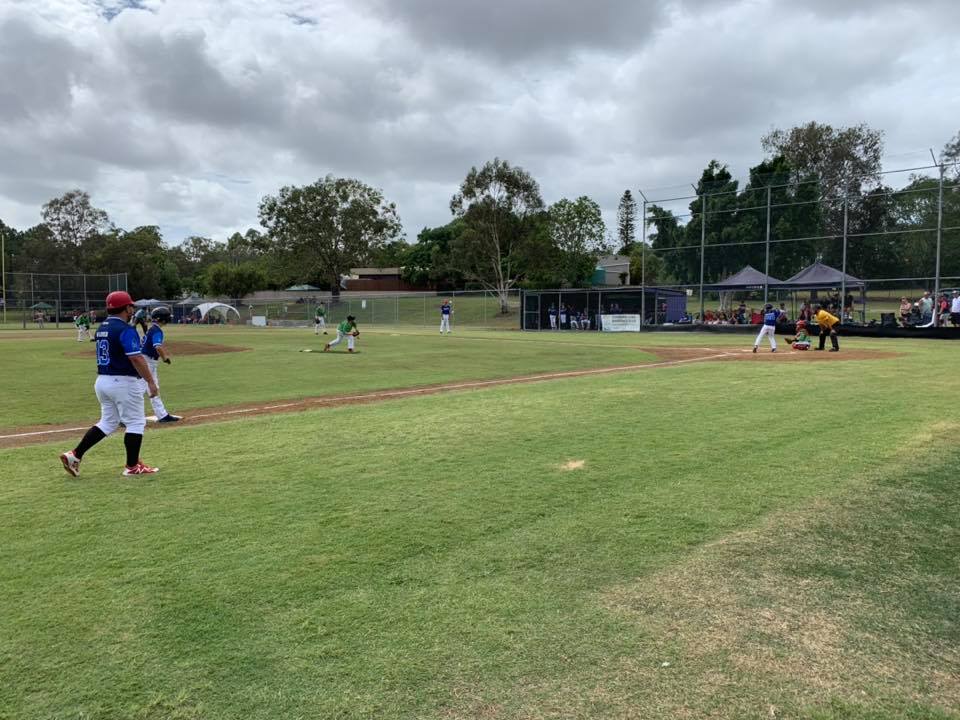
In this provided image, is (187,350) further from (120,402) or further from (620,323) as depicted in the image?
(620,323)

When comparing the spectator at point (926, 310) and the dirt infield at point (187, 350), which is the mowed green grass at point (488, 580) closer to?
the dirt infield at point (187, 350)

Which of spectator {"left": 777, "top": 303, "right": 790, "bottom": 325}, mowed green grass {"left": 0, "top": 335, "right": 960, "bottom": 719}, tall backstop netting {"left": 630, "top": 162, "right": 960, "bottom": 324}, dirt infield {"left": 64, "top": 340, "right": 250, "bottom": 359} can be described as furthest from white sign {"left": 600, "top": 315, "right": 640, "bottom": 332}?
mowed green grass {"left": 0, "top": 335, "right": 960, "bottom": 719}

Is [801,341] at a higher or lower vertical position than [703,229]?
lower

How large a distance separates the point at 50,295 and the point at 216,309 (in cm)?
1515

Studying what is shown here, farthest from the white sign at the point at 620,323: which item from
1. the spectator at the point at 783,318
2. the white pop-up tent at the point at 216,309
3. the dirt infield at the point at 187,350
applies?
the white pop-up tent at the point at 216,309

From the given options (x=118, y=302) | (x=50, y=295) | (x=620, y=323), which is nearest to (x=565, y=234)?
(x=620, y=323)

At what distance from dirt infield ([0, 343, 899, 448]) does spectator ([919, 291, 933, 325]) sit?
39.6 feet

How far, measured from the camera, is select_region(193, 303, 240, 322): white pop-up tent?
217ft

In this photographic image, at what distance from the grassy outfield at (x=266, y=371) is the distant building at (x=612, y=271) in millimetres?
53598

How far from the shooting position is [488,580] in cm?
393

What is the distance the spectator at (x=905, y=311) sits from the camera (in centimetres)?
3134

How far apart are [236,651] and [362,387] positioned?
10833 millimetres

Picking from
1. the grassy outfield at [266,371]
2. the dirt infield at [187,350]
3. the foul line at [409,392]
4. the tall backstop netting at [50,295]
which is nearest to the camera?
the foul line at [409,392]

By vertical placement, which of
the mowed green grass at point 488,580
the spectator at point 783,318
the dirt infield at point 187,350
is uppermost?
the spectator at point 783,318
